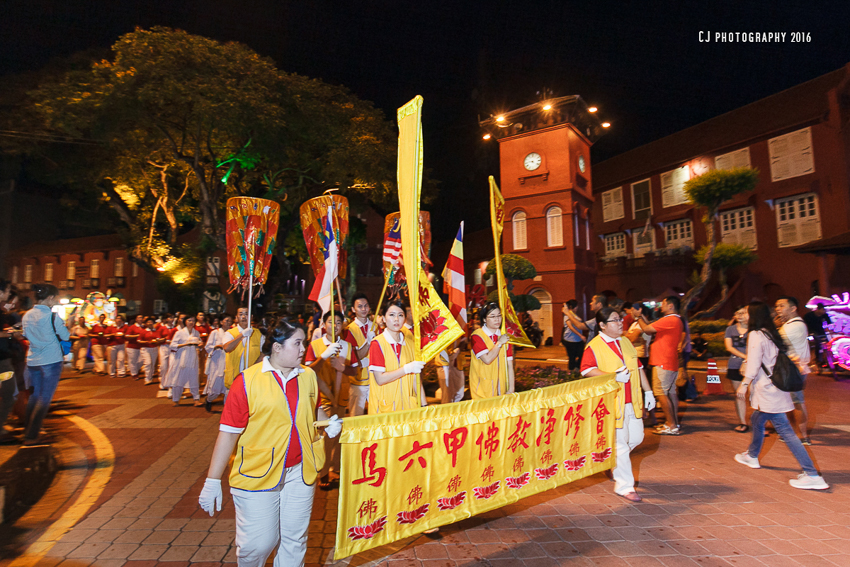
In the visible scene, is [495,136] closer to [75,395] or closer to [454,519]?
[75,395]

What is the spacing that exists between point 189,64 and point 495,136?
13920mm

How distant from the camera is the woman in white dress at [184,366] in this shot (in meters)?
8.99

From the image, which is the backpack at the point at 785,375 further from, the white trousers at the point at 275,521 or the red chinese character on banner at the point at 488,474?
the white trousers at the point at 275,521

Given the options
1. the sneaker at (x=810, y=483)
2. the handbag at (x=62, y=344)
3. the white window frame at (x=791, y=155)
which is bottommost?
the sneaker at (x=810, y=483)

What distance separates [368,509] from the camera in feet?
9.50

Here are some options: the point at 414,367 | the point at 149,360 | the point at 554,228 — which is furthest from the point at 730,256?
the point at 149,360

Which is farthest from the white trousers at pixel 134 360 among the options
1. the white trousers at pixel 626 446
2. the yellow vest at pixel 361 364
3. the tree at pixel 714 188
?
the tree at pixel 714 188

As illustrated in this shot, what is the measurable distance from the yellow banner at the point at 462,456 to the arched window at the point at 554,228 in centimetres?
1755

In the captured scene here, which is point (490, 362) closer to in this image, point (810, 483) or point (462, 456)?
point (462, 456)

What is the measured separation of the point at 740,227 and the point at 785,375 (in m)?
21.0

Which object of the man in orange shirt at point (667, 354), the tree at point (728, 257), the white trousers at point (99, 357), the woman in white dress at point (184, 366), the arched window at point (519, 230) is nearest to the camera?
the man in orange shirt at point (667, 354)

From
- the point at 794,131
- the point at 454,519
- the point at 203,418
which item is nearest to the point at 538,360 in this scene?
the point at 203,418

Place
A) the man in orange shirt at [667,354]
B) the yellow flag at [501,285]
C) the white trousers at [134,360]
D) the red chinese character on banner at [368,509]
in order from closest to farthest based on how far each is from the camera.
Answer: the red chinese character on banner at [368,509] < the yellow flag at [501,285] < the man in orange shirt at [667,354] < the white trousers at [134,360]

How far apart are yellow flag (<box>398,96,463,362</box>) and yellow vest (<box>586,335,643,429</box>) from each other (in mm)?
1803
